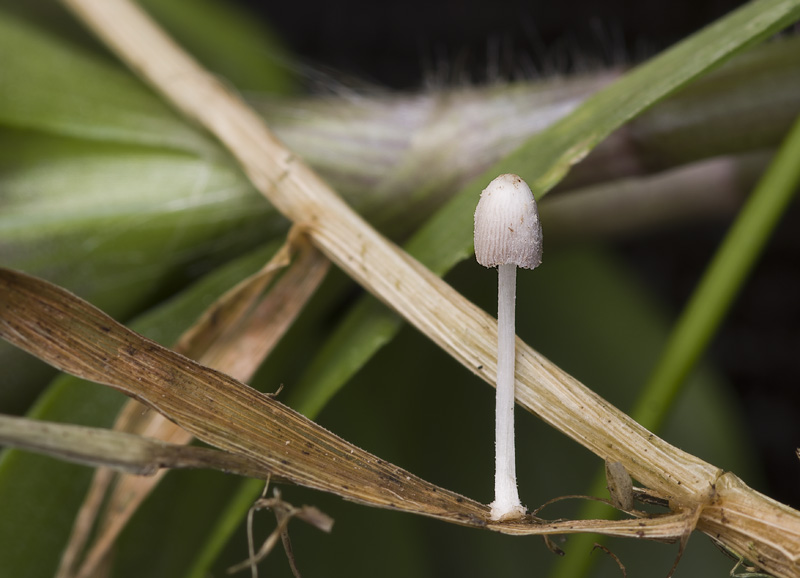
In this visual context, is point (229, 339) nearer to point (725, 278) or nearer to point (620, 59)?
point (725, 278)

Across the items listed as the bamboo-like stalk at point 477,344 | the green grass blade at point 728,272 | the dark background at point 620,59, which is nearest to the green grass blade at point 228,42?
the dark background at point 620,59

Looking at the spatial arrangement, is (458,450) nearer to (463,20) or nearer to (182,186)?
(182,186)

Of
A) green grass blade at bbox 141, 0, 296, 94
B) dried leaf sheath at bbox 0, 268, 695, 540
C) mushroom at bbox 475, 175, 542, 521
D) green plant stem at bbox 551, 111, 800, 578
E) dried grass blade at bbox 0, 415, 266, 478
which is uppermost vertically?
green grass blade at bbox 141, 0, 296, 94

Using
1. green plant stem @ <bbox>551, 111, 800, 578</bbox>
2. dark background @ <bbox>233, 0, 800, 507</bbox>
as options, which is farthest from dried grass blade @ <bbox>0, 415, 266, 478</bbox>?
dark background @ <bbox>233, 0, 800, 507</bbox>

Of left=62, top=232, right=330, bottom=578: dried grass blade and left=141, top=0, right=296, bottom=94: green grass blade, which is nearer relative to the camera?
left=62, top=232, right=330, bottom=578: dried grass blade

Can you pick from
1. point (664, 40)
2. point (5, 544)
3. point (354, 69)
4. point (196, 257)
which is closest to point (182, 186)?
point (196, 257)

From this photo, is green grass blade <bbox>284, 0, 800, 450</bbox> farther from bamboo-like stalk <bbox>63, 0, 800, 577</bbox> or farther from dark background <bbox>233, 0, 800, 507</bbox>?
dark background <bbox>233, 0, 800, 507</bbox>

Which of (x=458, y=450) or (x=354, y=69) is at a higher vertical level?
(x=354, y=69)
